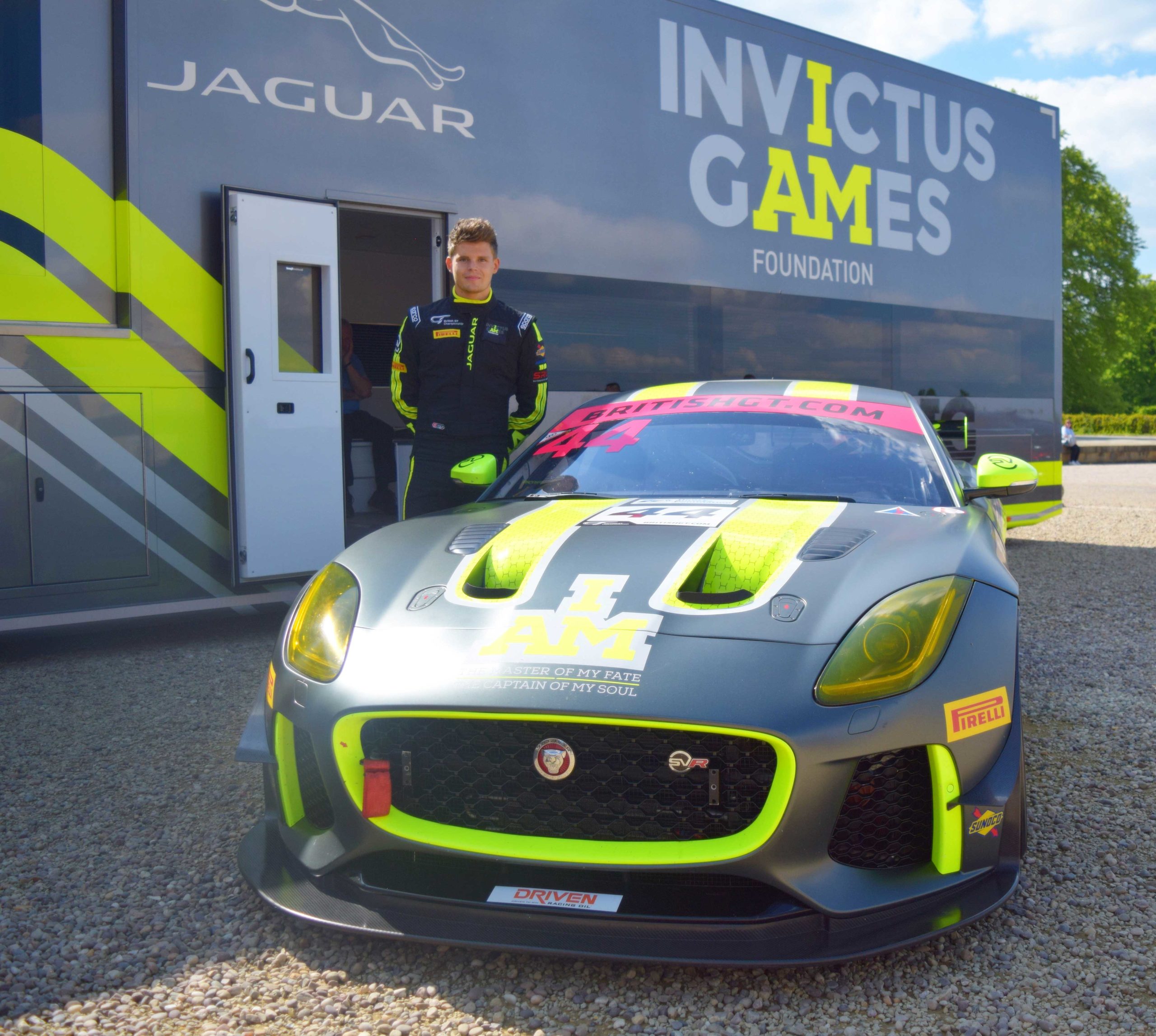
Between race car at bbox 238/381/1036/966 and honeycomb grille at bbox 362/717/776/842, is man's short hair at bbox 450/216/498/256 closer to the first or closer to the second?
race car at bbox 238/381/1036/966

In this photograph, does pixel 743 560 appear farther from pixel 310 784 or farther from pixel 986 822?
pixel 310 784

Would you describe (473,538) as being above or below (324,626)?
above

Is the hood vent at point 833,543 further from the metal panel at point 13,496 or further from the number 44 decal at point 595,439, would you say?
the metal panel at point 13,496

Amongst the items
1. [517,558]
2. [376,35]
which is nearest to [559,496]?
[517,558]

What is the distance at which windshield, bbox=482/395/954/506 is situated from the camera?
2955 millimetres

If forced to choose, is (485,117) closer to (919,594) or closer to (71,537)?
(71,537)

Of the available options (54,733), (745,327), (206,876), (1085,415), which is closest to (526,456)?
(206,876)

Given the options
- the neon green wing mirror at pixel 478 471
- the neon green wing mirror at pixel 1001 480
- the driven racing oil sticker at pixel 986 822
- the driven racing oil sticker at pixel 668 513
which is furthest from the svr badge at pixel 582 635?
the neon green wing mirror at pixel 1001 480

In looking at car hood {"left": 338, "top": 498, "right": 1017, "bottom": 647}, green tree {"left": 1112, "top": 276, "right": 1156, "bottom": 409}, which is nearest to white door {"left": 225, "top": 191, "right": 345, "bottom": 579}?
car hood {"left": 338, "top": 498, "right": 1017, "bottom": 647}

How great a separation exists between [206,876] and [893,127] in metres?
6.40

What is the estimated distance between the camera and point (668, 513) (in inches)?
104

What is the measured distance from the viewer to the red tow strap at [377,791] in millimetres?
1979

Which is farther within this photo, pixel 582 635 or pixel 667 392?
pixel 667 392

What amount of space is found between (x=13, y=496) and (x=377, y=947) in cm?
291
